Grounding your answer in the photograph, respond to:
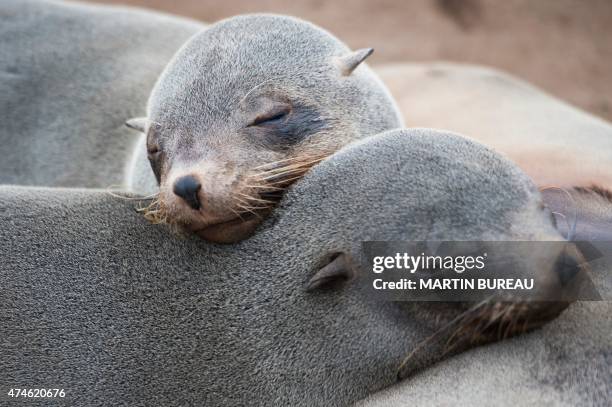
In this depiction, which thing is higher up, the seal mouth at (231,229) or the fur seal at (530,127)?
the seal mouth at (231,229)

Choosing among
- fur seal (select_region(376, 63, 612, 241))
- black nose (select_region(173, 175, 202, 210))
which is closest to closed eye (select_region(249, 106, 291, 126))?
black nose (select_region(173, 175, 202, 210))

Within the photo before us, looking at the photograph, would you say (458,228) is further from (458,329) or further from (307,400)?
(307,400)

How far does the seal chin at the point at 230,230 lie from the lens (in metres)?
2.72

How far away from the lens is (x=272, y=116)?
117 inches

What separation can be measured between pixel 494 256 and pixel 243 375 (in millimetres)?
925

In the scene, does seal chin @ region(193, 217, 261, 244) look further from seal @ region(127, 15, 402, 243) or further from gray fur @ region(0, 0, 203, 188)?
gray fur @ region(0, 0, 203, 188)

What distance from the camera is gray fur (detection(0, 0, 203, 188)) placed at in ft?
14.2

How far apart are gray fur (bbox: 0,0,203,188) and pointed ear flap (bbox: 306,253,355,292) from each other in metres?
1.78

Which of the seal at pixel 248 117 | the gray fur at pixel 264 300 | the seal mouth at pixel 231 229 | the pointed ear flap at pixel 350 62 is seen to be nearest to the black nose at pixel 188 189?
the seal at pixel 248 117

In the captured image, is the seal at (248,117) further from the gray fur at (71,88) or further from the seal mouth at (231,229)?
the gray fur at (71,88)

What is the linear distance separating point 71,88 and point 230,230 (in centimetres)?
221

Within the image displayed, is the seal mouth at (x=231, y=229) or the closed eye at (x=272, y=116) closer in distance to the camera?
the seal mouth at (x=231, y=229)

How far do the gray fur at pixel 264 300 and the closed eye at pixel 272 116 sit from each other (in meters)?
0.33

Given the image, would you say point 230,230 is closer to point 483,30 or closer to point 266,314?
point 266,314
